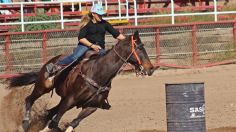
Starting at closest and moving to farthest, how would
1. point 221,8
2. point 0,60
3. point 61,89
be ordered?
point 61,89, point 0,60, point 221,8

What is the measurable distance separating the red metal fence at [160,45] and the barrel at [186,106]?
11332 millimetres

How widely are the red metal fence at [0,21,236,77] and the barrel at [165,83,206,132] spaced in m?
11.3

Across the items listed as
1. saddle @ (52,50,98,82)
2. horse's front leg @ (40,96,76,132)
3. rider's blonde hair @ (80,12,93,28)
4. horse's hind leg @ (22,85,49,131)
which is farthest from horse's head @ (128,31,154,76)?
horse's hind leg @ (22,85,49,131)

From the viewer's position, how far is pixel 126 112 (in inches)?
533

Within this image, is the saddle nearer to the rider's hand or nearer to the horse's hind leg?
the rider's hand

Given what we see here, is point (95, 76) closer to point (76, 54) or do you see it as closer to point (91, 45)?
Answer: point (91, 45)

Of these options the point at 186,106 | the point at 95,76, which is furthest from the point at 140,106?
the point at 186,106

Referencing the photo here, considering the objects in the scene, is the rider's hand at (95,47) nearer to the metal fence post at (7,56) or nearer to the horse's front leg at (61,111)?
the horse's front leg at (61,111)

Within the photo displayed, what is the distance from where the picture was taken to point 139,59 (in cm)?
938

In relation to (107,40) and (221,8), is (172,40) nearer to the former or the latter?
(107,40)

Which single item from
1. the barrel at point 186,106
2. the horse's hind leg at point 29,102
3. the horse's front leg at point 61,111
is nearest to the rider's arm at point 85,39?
the horse's front leg at point 61,111

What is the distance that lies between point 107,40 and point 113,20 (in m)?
2.19

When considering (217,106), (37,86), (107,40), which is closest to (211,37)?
(107,40)

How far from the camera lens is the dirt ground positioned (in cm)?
1172
